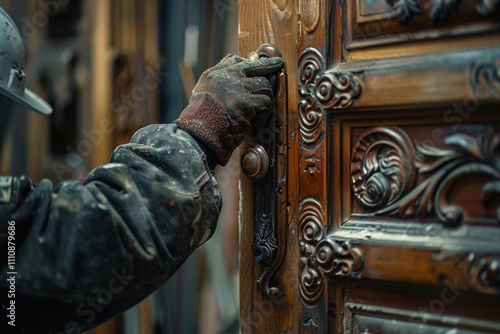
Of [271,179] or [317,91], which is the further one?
[271,179]

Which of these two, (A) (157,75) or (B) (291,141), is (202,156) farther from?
(A) (157,75)

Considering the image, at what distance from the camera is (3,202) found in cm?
92

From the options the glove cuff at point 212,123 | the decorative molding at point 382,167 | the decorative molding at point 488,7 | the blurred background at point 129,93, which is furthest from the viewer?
the blurred background at point 129,93

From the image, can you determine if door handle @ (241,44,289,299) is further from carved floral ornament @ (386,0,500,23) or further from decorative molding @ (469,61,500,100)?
decorative molding @ (469,61,500,100)

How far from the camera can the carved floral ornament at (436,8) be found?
0.80m

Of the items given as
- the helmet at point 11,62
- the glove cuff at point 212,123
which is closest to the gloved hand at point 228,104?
the glove cuff at point 212,123

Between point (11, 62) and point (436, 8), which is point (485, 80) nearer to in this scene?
point (436, 8)

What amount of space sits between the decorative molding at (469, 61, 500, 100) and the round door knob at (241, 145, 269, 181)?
0.47 meters

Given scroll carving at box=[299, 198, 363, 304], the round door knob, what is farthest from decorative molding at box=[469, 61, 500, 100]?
the round door knob

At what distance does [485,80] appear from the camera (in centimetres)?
81

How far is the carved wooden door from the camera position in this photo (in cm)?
83

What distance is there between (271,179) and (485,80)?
1.66ft

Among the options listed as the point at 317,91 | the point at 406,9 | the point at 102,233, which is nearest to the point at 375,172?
the point at 317,91

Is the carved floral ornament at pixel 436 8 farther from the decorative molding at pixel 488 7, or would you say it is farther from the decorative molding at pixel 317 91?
the decorative molding at pixel 317 91
